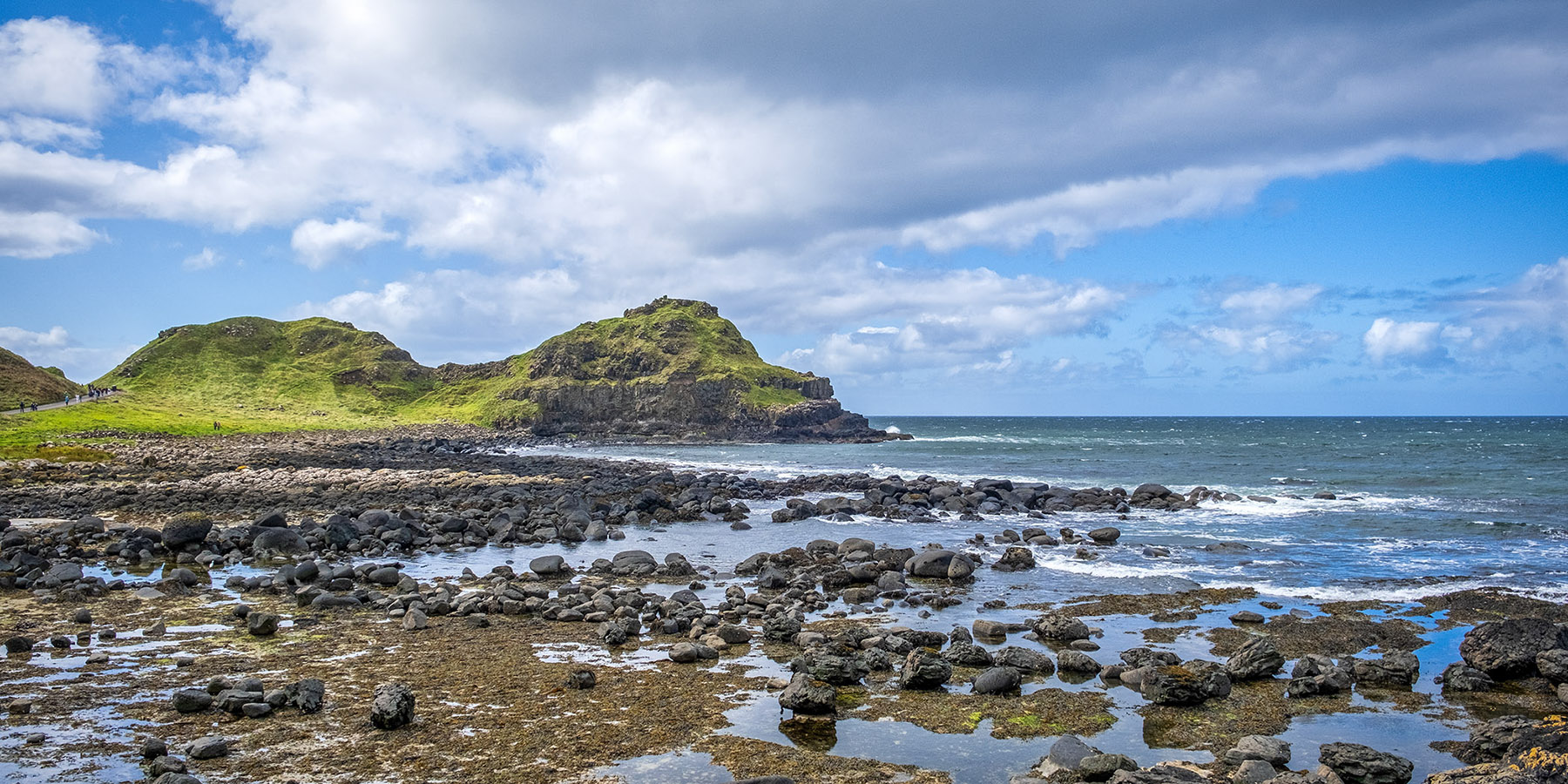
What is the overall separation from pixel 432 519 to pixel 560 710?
23.8 meters

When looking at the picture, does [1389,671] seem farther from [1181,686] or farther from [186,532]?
[186,532]

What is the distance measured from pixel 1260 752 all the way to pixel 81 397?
138 m

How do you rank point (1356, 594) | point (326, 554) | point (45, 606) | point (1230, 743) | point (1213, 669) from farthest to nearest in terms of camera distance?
point (326, 554) < point (1356, 594) < point (45, 606) < point (1213, 669) < point (1230, 743)

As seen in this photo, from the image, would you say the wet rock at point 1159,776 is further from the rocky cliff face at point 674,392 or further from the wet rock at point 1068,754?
the rocky cliff face at point 674,392

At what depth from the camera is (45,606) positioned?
59.2 feet

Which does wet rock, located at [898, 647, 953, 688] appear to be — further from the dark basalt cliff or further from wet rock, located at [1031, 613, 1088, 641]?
the dark basalt cliff

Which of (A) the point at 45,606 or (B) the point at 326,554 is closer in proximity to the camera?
(A) the point at 45,606

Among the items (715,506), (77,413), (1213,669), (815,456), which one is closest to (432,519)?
(715,506)

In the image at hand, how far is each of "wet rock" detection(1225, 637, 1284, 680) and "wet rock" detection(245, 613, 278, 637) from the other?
1715cm

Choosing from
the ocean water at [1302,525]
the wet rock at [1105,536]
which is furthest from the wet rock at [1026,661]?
the wet rock at [1105,536]

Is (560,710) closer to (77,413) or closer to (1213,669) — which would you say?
(1213,669)

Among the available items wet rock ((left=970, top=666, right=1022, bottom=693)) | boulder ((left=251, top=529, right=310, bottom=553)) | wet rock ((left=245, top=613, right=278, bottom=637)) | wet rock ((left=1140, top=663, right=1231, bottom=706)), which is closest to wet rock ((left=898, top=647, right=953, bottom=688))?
wet rock ((left=970, top=666, right=1022, bottom=693))

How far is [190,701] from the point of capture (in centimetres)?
1142

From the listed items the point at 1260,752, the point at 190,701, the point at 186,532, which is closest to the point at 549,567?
the point at 186,532
